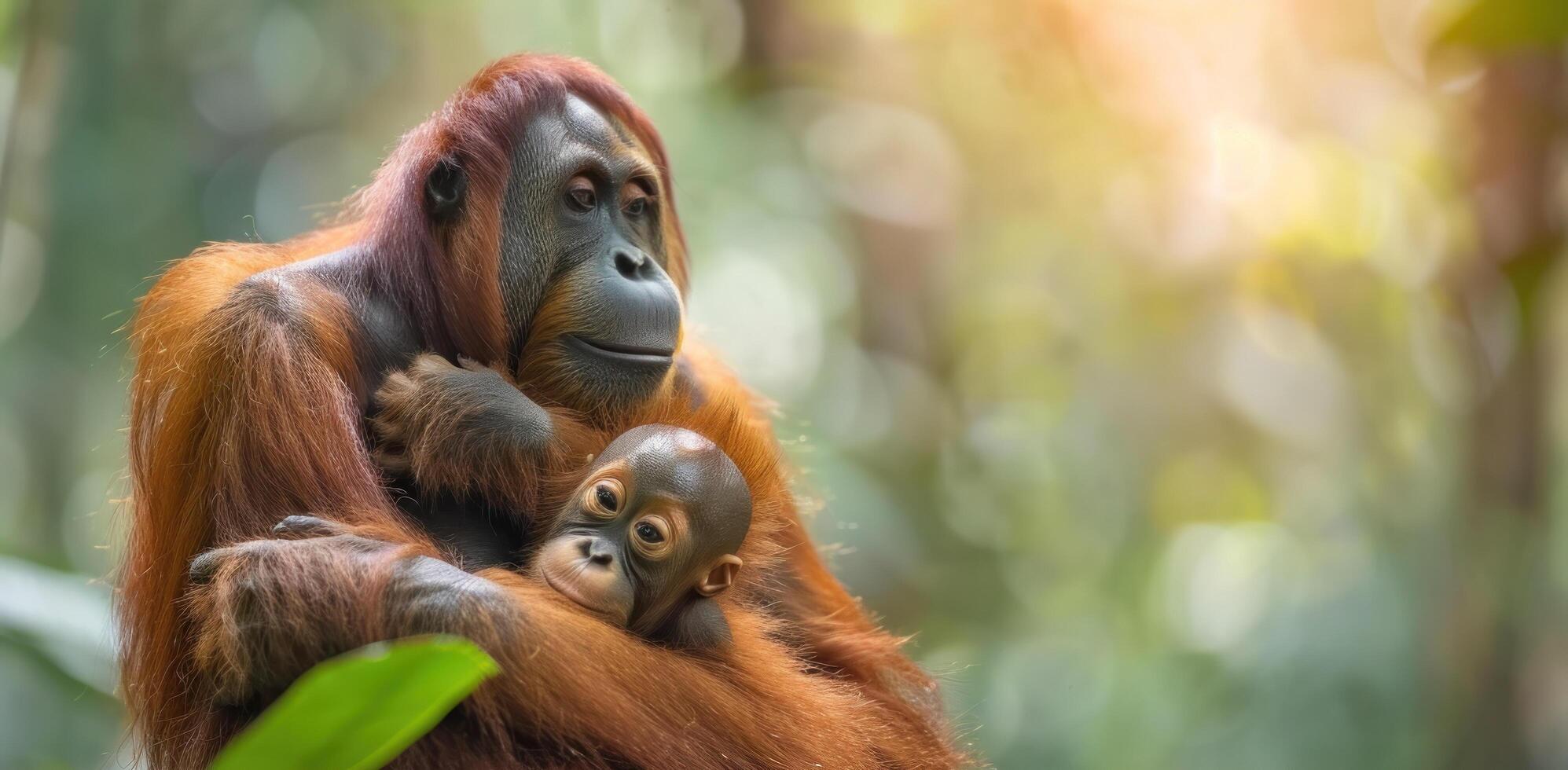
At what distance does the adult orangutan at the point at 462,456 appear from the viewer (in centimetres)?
165

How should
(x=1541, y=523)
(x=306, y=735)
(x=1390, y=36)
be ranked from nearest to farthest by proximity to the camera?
(x=306, y=735) → (x=1541, y=523) → (x=1390, y=36)

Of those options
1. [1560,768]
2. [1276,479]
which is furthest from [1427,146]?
[1560,768]

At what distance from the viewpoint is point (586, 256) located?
217cm

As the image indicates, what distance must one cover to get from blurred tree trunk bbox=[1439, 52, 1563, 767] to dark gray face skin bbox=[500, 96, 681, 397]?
3.14 metres

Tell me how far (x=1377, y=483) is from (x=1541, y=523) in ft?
5.38

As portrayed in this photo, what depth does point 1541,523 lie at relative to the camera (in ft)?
14.6

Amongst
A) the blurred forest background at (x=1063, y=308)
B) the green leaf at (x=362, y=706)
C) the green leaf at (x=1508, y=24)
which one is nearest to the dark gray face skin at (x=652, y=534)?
the green leaf at (x=362, y=706)

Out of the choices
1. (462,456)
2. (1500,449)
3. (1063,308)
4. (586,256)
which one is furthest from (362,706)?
(1063,308)

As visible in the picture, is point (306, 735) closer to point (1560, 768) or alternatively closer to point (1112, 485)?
point (1560, 768)

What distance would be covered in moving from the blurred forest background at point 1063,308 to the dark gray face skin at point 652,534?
300 cm

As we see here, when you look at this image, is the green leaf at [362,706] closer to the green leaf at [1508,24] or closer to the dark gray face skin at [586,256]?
the dark gray face skin at [586,256]

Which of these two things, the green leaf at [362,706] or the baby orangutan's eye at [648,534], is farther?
the baby orangutan's eye at [648,534]

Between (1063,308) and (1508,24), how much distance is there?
5.25 metres

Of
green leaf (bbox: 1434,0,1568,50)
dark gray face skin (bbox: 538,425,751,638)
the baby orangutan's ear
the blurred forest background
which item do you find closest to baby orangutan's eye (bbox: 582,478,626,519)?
dark gray face skin (bbox: 538,425,751,638)
